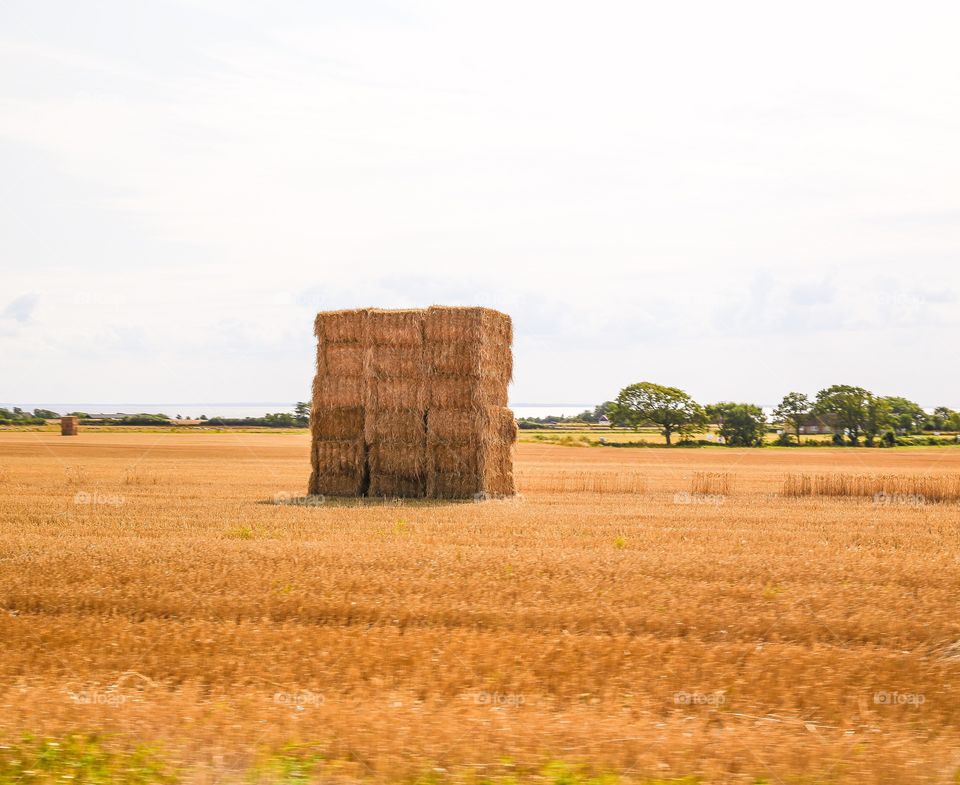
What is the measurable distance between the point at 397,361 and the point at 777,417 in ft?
247

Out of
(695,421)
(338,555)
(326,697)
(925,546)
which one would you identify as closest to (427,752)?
(326,697)

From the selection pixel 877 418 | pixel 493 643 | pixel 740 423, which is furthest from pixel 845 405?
pixel 493 643

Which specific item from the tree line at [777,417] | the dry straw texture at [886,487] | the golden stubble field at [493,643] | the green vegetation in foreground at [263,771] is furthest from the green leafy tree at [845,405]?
the green vegetation in foreground at [263,771]

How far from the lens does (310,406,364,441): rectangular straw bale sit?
21438mm

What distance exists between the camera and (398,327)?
2111 centimetres

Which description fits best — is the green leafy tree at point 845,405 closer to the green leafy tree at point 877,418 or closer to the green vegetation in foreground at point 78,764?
the green leafy tree at point 877,418

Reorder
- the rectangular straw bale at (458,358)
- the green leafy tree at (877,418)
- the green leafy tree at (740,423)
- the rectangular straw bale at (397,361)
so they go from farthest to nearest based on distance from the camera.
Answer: the green leafy tree at (877,418) → the green leafy tree at (740,423) → the rectangular straw bale at (397,361) → the rectangular straw bale at (458,358)

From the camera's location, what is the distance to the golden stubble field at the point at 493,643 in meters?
6.00

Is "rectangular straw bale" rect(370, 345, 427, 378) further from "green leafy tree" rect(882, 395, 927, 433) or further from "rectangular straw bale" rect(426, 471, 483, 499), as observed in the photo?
"green leafy tree" rect(882, 395, 927, 433)

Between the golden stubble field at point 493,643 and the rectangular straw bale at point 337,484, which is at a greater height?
the rectangular straw bale at point 337,484

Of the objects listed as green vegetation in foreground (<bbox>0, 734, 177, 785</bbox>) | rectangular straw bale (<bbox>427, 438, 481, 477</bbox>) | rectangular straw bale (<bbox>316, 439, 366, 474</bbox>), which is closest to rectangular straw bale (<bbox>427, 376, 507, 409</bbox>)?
rectangular straw bale (<bbox>427, 438, 481, 477</bbox>)

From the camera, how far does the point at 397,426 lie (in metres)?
21.2

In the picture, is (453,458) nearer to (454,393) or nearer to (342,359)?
(454,393)

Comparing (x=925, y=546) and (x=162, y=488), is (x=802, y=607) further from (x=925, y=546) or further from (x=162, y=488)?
(x=162, y=488)
